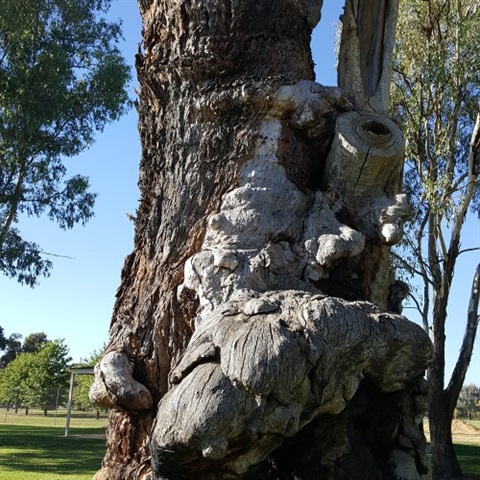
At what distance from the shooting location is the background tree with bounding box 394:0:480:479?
561 inches

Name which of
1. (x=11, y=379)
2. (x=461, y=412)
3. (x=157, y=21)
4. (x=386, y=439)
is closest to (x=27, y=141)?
(x=157, y=21)

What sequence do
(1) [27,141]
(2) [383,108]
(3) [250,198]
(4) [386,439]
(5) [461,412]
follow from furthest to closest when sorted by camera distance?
(5) [461,412], (1) [27,141], (2) [383,108], (3) [250,198], (4) [386,439]

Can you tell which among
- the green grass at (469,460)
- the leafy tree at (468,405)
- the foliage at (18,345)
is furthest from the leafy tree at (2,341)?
the green grass at (469,460)

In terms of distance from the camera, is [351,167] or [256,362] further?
[351,167]

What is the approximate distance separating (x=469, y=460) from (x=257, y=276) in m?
16.5

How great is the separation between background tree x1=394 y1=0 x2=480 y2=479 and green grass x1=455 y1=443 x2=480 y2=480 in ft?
2.83

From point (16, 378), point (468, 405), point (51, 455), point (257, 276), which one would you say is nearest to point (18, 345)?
point (16, 378)

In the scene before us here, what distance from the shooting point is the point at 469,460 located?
55.3 ft

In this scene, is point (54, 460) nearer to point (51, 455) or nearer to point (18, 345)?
point (51, 455)

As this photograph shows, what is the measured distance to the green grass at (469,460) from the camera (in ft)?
45.2

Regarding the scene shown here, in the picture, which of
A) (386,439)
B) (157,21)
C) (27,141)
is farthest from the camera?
(27,141)

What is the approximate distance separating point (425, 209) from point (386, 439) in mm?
14293

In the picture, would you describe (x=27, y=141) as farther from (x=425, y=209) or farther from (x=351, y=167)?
(x=351, y=167)

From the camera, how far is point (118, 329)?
8.22 feet
